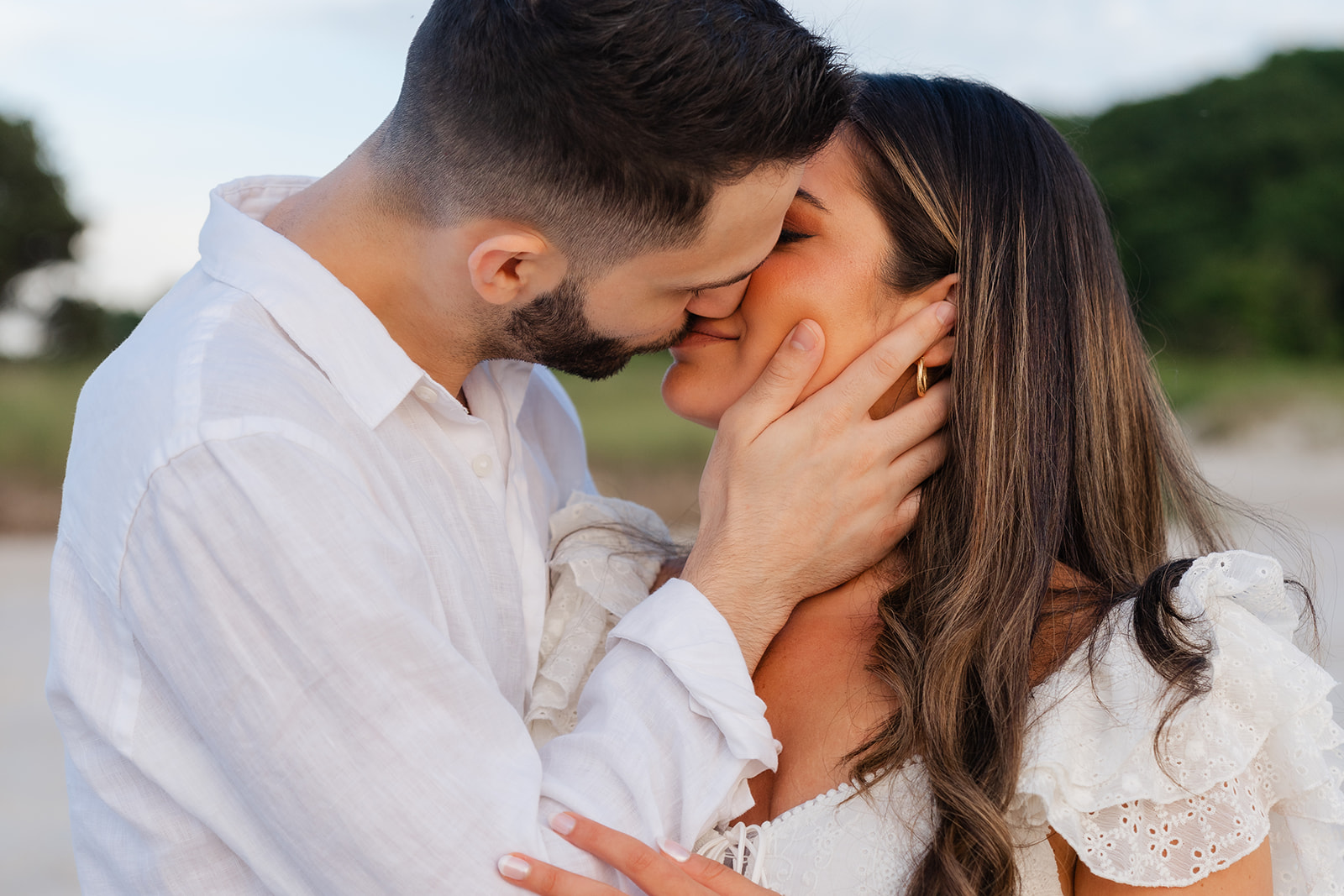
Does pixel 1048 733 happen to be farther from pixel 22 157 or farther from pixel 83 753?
pixel 22 157

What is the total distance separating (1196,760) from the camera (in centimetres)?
174

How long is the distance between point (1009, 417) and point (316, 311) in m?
1.38

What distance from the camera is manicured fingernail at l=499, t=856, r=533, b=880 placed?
1.54 metres

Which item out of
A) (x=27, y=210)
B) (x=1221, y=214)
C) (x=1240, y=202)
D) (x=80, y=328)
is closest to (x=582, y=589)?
(x=80, y=328)

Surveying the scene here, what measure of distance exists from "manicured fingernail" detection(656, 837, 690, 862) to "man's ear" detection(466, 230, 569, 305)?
1.02 metres

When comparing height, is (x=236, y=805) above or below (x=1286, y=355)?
above

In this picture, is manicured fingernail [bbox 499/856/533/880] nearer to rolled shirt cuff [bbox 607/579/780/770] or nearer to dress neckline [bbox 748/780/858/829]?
rolled shirt cuff [bbox 607/579/780/770]

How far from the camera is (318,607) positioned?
60.3 inches

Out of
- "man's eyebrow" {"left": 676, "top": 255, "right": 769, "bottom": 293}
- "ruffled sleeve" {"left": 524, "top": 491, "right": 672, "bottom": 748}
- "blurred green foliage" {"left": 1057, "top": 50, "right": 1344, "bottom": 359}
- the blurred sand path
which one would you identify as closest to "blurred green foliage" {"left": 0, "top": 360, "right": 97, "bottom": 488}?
the blurred sand path

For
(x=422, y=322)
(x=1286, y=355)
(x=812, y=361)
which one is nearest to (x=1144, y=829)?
(x=812, y=361)

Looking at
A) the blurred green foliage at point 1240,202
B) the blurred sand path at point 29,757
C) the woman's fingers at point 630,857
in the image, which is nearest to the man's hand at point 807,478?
the woman's fingers at point 630,857

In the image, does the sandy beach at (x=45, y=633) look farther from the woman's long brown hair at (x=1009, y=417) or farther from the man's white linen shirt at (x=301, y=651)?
the man's white linen shirt at (x=301, y=651)

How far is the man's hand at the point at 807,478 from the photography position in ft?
6.82

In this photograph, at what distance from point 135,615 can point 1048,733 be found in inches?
56.9
